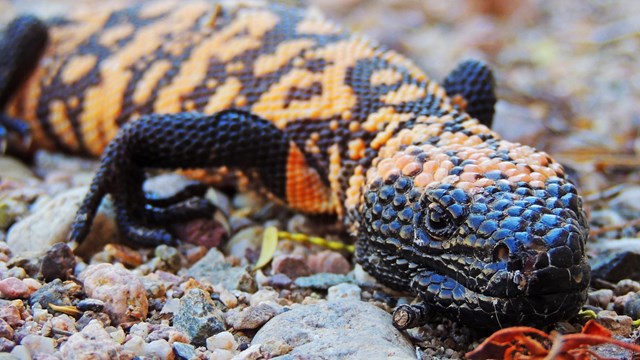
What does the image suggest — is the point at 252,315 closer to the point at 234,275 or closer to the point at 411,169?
the point at 234,275

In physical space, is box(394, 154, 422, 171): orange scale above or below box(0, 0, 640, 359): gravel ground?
above

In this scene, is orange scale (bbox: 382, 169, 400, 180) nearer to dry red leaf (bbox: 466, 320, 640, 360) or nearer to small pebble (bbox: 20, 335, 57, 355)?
dry red leaf (bbox: 466, 320, 640, 360)

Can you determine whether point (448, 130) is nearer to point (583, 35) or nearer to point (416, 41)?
point (416, 41)

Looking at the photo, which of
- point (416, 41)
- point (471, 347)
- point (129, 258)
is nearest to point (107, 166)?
point (129, 258)

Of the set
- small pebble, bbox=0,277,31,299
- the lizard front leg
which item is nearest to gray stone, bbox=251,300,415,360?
small pebble, bbox=0,277,31,299

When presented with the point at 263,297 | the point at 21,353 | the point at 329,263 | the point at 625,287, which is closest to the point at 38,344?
the point at 21,353

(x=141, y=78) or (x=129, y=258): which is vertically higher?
(x=141, y=78)
